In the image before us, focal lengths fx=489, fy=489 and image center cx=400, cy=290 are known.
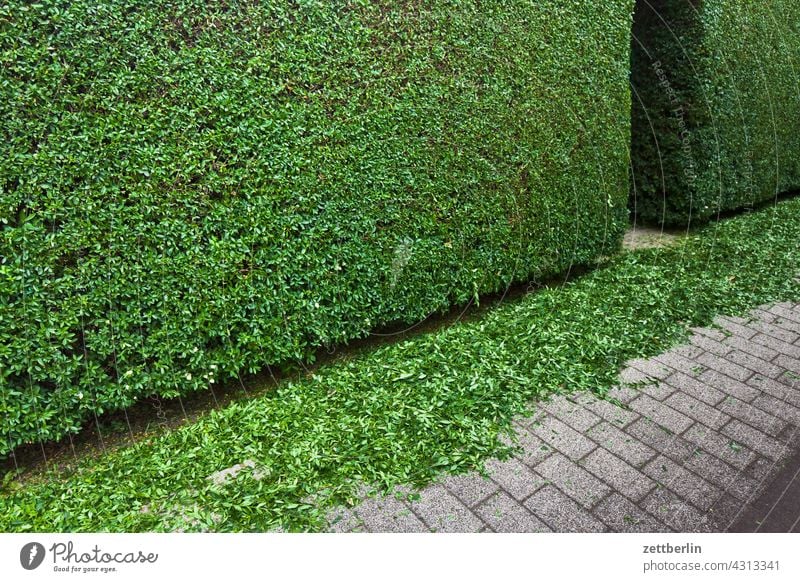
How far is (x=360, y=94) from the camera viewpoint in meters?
3.88

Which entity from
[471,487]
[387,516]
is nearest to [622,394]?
[471,487]

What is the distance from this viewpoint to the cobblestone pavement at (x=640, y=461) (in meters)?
2.64

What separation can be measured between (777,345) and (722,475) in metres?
2.14

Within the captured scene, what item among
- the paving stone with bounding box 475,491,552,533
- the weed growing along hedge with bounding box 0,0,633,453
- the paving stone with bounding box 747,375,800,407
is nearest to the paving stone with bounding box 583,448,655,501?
the paving stone with bounding box 475,491,552,533

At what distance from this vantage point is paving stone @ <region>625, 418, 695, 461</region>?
3113mm

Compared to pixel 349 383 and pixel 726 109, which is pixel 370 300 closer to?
pixel 349 383

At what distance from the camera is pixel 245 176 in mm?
3455

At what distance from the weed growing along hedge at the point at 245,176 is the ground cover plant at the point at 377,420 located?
366 millimetres

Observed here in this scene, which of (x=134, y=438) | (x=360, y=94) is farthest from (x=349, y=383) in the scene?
(x=360, y=94)

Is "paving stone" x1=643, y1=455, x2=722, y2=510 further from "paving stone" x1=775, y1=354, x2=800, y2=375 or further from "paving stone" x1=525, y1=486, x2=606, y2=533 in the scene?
"paving stone" x1=775, y1=354, x2=800, y2=375

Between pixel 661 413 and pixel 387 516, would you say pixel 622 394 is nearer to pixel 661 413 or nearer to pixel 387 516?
pixel 661 413

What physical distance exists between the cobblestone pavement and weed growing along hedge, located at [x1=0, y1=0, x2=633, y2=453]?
1.67m

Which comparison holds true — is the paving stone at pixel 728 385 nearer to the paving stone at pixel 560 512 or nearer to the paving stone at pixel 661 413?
the paving stone at pixel 661 413

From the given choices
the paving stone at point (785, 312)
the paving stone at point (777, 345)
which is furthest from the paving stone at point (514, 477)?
the paving stone at point (785, 312)
